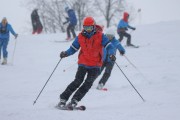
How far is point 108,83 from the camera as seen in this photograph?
11773 mm

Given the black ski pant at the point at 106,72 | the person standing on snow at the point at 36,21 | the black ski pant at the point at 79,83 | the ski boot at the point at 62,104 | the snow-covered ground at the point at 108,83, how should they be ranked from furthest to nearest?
the person standing on snow at the point at 36,21, the black ski pant at the point at 106,72, the black ski pant at the point at 79,83, the ski boot at the point at 62,104, the snow-covered ground at the point at 108,83

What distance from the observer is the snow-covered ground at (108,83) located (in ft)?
22.6

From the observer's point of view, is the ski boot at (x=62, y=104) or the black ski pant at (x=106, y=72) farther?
the black ski pant at (x=106, y=72)

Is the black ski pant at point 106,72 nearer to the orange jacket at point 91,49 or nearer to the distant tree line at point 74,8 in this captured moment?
the orange jacket at point 91,49

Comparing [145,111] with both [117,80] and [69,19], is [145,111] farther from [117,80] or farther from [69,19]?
[69,19]

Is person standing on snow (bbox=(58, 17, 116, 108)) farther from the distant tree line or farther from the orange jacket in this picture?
the distant tree line

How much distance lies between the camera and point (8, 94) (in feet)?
32.8

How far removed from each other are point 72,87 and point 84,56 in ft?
2.12

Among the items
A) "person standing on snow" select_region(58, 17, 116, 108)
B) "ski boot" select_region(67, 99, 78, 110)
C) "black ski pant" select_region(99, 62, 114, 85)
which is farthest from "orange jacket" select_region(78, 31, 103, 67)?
"black ski pant" select_region(99, 62, 114, 85)

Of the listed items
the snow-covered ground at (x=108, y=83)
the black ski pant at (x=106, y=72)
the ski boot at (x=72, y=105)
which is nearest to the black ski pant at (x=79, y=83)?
the ski boot at (x=72, y=105)

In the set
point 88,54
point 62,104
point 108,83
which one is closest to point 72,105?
point 62,104

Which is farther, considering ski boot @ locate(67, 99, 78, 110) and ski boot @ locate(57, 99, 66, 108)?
ski boot @ locate(57, 99, 66, 108)

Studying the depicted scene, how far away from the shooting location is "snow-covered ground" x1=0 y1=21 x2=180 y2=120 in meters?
6.87

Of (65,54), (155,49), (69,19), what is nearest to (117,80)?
(65,54)
